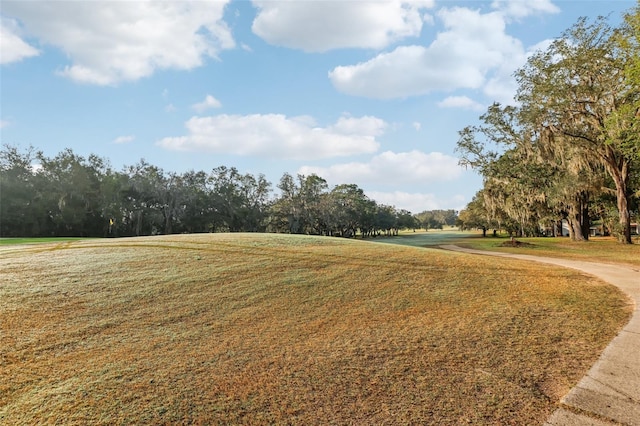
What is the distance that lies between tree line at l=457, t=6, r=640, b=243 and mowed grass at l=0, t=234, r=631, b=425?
1208cm

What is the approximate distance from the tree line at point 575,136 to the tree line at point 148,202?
89.9 feet

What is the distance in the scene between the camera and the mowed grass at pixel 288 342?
3156 millimetres

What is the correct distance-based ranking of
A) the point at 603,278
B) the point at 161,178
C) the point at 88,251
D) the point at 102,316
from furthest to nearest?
1. the point at 161,178
2. the point at 88,251
3. the point at 603,278
4. the point at 102,316

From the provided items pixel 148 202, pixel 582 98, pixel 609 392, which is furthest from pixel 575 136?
pixel 148 202

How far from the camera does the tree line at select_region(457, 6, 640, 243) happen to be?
16.0 metres

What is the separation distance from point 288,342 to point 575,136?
2101cm

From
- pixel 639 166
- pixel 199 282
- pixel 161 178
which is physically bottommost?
pixel 199 282

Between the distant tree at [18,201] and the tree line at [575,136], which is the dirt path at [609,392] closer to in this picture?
the tree line at [575,136]

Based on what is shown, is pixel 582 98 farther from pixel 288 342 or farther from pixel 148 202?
pixel 148 202

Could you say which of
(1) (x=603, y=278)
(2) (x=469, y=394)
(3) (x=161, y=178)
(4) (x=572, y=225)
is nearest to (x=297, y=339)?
(2) (x=469, y=394)

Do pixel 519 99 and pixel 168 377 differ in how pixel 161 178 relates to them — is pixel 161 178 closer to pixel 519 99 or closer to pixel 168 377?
pixel 519 99

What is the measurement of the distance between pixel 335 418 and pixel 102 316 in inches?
176

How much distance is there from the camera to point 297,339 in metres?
4.78

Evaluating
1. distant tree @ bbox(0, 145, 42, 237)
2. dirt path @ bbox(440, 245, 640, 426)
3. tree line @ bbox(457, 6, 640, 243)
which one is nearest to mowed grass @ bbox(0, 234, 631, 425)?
dirt path @ bbox(440, 245, 640, 426)
